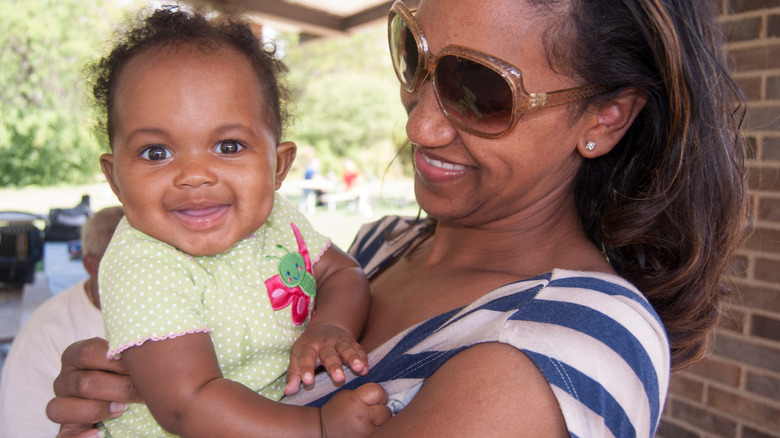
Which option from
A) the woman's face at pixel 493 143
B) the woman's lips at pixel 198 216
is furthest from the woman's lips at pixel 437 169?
the woman's lips at pixel 198 216

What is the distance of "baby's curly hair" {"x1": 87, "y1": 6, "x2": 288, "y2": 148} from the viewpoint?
163cm

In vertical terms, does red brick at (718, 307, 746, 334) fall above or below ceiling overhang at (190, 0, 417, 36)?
below

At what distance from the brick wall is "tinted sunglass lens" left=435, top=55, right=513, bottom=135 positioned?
2240 mm

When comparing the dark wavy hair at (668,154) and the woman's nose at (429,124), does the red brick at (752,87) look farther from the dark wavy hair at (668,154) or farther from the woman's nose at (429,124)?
the woman's nose at (429,124)

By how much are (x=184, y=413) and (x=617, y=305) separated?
0.98 metres

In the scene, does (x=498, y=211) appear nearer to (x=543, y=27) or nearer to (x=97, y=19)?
(x=543, y=27)

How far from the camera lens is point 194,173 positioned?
58.9 inches

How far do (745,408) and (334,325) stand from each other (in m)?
2.86

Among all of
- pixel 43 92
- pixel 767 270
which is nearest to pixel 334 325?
pixel 767 270

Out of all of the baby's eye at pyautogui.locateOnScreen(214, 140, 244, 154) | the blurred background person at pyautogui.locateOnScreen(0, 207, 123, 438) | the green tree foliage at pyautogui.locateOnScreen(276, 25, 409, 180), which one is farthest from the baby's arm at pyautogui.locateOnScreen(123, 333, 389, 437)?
the green tree foliage at pyautogui.locateOnScreen(276, 25, 409, 180)

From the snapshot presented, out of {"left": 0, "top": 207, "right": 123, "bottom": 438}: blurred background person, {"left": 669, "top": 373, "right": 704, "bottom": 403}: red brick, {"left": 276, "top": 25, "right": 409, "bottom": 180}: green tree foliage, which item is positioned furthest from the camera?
{"left": 276, "top": 25, "right": 409, "bottom": 180}: green tree foliage

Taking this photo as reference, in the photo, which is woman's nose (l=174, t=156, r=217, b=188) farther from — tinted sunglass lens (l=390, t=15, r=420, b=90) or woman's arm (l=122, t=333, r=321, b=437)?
tinted sunglass lens (l=390, t=15, r=420, b=90)

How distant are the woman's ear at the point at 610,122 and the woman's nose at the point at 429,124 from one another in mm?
368

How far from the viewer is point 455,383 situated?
1218 millimetres
